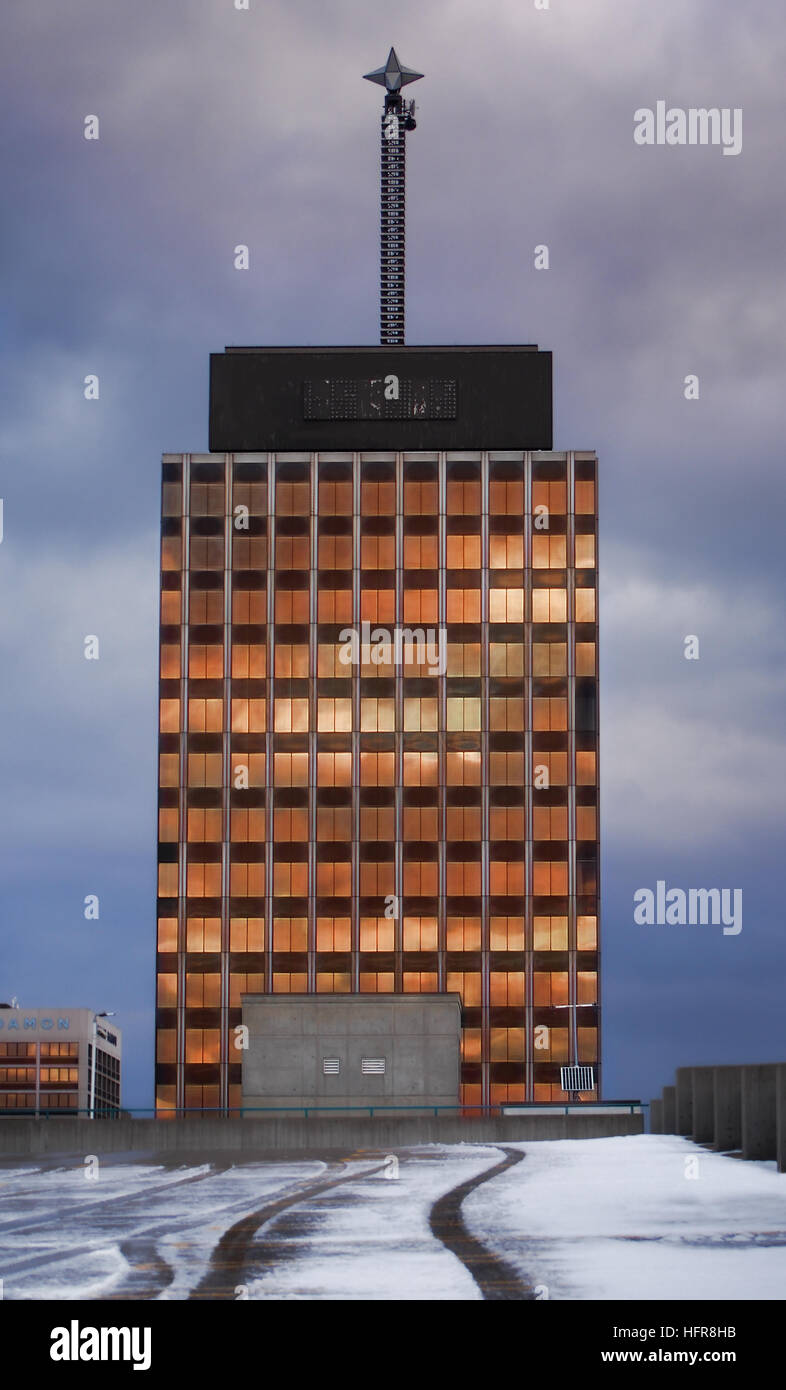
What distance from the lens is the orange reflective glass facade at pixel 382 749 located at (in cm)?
10606

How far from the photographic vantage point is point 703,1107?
35375mm

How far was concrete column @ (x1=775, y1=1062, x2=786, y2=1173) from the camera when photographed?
2514 centimetres

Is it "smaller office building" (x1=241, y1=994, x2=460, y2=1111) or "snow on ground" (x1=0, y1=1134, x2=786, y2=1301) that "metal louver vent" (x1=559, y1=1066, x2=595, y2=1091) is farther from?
"snow on ground" (x1=0, y1=1134, x2=786, y2=1301)

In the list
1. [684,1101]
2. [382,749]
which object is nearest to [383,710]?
[382,749]

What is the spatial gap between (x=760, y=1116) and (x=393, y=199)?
114m

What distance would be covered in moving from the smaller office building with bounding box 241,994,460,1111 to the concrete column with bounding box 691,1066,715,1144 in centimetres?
3699

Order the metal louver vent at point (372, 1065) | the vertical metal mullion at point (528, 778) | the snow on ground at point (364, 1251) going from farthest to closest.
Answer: the vertical metal mullion at point (528, 778) → the metal louver vent at point (372, 1065) → the snow on ground at point (364, 1251)

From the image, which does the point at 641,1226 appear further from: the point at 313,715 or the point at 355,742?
the point at 313,715

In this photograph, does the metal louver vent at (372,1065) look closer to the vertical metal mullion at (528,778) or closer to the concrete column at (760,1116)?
the vertical metal mullion at (528,778)

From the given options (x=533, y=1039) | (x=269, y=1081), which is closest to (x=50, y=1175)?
(x=269, y=1081)

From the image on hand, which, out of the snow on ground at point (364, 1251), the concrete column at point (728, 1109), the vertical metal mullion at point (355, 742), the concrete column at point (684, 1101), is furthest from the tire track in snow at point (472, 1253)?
the vertical metal mullion at point (355, 742)

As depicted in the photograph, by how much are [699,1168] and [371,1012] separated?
156ft

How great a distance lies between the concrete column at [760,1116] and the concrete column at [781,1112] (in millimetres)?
1862
